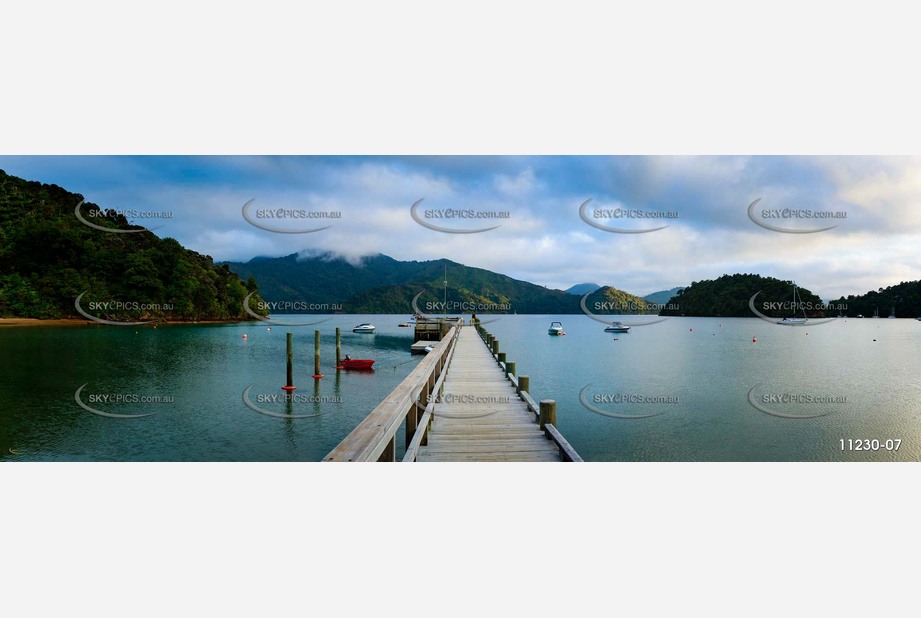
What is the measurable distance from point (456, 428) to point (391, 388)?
12509 mm

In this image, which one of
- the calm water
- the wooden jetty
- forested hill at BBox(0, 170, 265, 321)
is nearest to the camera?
the wooden jetty

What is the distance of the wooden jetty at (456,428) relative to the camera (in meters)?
4.03

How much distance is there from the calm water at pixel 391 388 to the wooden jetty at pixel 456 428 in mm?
3919

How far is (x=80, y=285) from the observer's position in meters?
41.2

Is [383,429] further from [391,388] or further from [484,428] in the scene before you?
[391,388]

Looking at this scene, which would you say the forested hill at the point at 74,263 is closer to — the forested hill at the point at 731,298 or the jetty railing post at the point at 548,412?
the jetty railing post at the point at 548,412

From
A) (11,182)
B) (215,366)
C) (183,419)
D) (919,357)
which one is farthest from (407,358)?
(11,182)

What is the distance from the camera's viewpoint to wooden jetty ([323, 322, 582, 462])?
13.2ft

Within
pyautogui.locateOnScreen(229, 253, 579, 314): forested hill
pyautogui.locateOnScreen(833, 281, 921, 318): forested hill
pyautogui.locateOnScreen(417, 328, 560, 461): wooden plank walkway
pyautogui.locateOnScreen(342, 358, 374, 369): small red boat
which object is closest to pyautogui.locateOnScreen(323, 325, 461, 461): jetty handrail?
pyautogui.locateOnScreen(417, 328, 560, 461): wooden plank walkway

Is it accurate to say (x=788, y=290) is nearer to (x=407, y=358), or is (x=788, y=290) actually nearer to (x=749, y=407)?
(x=749, y=407)

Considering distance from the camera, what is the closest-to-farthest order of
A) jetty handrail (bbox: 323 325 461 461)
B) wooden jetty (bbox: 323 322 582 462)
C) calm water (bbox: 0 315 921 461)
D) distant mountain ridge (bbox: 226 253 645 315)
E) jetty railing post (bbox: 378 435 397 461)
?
jetty handrail (bbox: 323 325 461 461) → wooden jetty (bbox: 323 322 582 462) → jetty railing post (bbox: 378 435 397 461) → calm water (bbox: 0 315 921 461) → distant mountain ridge (bbox: 226 253 645 315)

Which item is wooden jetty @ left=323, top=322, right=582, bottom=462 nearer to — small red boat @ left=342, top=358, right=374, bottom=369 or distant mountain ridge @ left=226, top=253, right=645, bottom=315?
small red boat @ left=342, top=358, right=374, bottom=369

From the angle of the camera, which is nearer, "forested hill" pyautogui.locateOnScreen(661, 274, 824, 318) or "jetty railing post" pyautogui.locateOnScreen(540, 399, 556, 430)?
"jetty railing post" pyautogui.locateOnScreen(540, 399, 556, 430)

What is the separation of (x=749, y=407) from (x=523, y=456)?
43.0ft
